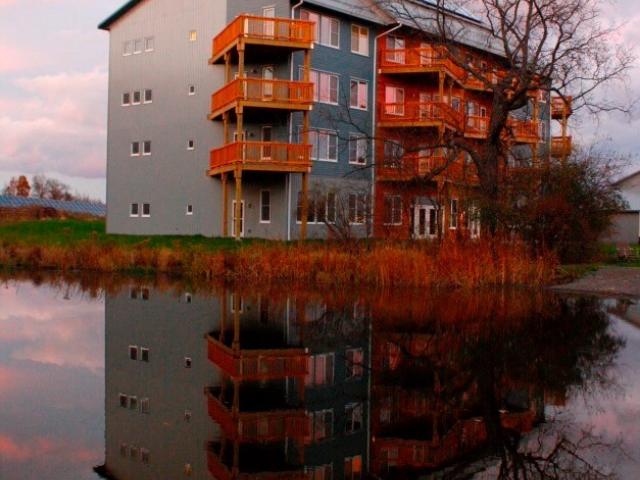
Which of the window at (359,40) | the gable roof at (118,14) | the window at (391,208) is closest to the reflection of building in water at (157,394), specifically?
the window at (391,208)

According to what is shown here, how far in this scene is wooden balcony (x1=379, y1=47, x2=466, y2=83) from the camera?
1561 inches

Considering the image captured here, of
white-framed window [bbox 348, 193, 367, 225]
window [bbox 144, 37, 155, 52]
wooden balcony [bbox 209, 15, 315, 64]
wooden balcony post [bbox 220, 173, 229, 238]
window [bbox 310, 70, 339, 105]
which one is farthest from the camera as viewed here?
window [bbox 144, 37, 155, 52]

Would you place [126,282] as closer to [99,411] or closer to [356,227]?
[356,227]

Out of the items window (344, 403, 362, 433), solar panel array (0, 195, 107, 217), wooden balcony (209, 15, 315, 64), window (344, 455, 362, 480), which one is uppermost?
wooden balcony (209, 15, 315, 64)

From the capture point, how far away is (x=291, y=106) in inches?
1344

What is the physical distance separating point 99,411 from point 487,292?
16.3 m

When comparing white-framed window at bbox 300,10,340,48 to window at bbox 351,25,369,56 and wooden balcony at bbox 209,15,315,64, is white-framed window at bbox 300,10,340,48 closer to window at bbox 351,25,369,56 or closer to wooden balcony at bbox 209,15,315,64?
window at bbox 351,25,369,56

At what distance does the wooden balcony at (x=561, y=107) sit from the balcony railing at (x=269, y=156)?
37.4 feet

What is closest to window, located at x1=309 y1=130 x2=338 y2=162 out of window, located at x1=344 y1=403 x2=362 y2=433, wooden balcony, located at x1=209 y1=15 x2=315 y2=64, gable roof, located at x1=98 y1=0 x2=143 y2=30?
wooden balcony, located at x1=209 y1=15 x2=315 y2=64

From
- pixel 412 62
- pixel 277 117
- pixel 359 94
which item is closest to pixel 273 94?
pixel 277 117

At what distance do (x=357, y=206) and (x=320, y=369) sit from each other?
26.1 metres

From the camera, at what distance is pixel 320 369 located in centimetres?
1112

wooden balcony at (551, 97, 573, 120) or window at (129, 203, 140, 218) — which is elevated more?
wooden balcony at (551, 97, 573, 120)

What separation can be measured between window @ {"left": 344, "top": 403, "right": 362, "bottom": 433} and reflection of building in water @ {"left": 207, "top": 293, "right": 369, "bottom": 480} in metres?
0.01
